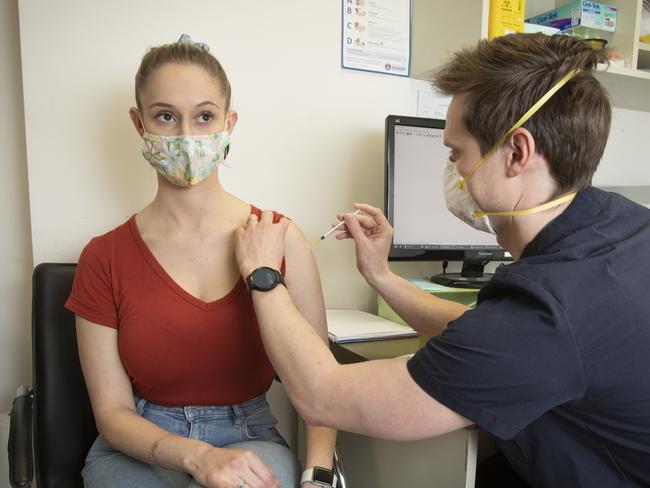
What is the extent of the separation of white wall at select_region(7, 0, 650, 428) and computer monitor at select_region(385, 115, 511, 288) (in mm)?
214

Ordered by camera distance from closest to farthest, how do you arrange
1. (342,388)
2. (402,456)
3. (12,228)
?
(342,388) → (402,456) → (12,228)

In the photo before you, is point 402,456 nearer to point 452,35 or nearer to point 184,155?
point 184,155

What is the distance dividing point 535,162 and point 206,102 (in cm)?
70

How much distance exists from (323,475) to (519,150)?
734 mm

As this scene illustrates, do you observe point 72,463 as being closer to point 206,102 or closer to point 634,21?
point 206,102

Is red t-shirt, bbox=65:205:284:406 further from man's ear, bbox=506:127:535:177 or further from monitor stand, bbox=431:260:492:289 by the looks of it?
monitor stand, bbox=431:260:492:289

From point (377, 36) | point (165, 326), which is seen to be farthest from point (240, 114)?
point (165, 326)

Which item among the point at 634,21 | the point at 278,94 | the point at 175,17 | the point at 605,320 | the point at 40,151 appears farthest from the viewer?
the point at 634,21

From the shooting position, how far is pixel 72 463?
1155 millimetres

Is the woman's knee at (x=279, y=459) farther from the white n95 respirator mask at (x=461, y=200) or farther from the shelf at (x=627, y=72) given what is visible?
the shelf at (x=627, y=72)

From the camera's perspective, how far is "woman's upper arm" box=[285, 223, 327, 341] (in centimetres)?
114

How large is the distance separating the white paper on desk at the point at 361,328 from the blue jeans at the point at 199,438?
325 mm

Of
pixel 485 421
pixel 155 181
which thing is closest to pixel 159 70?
pixel 155 181

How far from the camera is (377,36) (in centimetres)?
171
